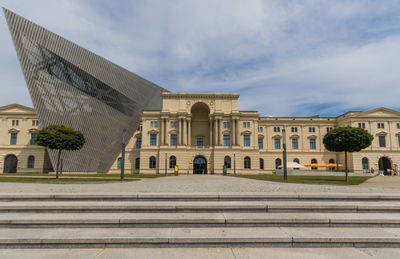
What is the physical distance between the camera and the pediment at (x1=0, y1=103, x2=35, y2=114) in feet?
168

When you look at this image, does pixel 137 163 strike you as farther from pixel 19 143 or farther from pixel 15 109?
pixel 15 109

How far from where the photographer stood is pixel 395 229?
585 cm

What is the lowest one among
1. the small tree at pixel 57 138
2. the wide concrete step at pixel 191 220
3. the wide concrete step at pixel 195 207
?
the wide concrete step at pixel 191 220

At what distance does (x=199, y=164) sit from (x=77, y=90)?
1092 inches

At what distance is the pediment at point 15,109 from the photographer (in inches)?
2013

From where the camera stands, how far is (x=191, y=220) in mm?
6094

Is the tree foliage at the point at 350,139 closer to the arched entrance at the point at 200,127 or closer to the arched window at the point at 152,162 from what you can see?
the arched entrance at the point at 200,127

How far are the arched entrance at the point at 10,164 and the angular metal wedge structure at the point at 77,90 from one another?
20964 mm

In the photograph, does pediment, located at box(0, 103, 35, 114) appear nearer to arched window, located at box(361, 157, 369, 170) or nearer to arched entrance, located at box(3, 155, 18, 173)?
arched entrance, located at box(3, 155, 18, 173)

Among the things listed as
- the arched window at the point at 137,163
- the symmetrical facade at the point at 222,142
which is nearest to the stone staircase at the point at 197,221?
the symmetrical facade at the point at 222,142

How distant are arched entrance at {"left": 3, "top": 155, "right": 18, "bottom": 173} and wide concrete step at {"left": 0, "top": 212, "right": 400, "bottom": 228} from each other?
5690 centimetres

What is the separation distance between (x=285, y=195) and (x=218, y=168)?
4104cm

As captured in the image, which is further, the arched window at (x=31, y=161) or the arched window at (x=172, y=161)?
the arched window at (x=31, y=161)
